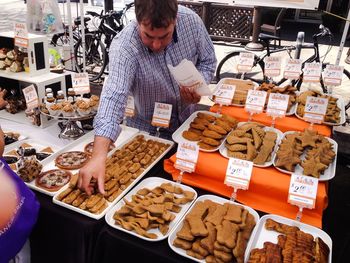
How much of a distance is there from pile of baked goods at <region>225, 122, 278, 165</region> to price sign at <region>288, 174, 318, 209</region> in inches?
10.3

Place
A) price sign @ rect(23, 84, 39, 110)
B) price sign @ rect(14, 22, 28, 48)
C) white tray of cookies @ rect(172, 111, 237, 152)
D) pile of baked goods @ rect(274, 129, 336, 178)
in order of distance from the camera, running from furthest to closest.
→ price sign @ rect(14, 22, 28, 48), price sign @ rect(23, 84, 39, 110), white tray of cookies @ rect(172, 111, 237, 152), pile of baked goods @ rect(274, 129, 336, 178)

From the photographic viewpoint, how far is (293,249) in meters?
1.34

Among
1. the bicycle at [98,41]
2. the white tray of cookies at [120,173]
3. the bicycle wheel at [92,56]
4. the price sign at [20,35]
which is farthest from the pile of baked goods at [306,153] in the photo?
the bicycle wheel at [92,56]

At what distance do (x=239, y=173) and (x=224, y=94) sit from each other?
1024 millimetres

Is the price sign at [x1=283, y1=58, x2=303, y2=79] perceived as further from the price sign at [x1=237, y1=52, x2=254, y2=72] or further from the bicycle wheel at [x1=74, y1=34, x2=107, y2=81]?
the bicycle wheel at [x1=74, y1=34, x2=107, y2=81]

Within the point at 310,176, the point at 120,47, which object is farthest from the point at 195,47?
the point at 310,176

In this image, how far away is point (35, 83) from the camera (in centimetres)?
252

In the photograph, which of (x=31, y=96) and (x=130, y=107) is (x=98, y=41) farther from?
(x=130, y=107)

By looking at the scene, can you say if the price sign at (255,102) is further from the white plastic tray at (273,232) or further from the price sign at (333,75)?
the white plastic tray at (273,232)

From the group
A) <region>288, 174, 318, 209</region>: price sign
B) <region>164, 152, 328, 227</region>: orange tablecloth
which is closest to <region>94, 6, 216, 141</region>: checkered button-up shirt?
<region>164, 152, 328, 227</region>: orange tablecloth

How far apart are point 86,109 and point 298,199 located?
1.57m

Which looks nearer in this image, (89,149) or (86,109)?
(89,149)

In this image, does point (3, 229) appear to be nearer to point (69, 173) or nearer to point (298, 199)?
point (69, 173)

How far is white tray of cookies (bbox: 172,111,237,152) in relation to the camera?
192cm
